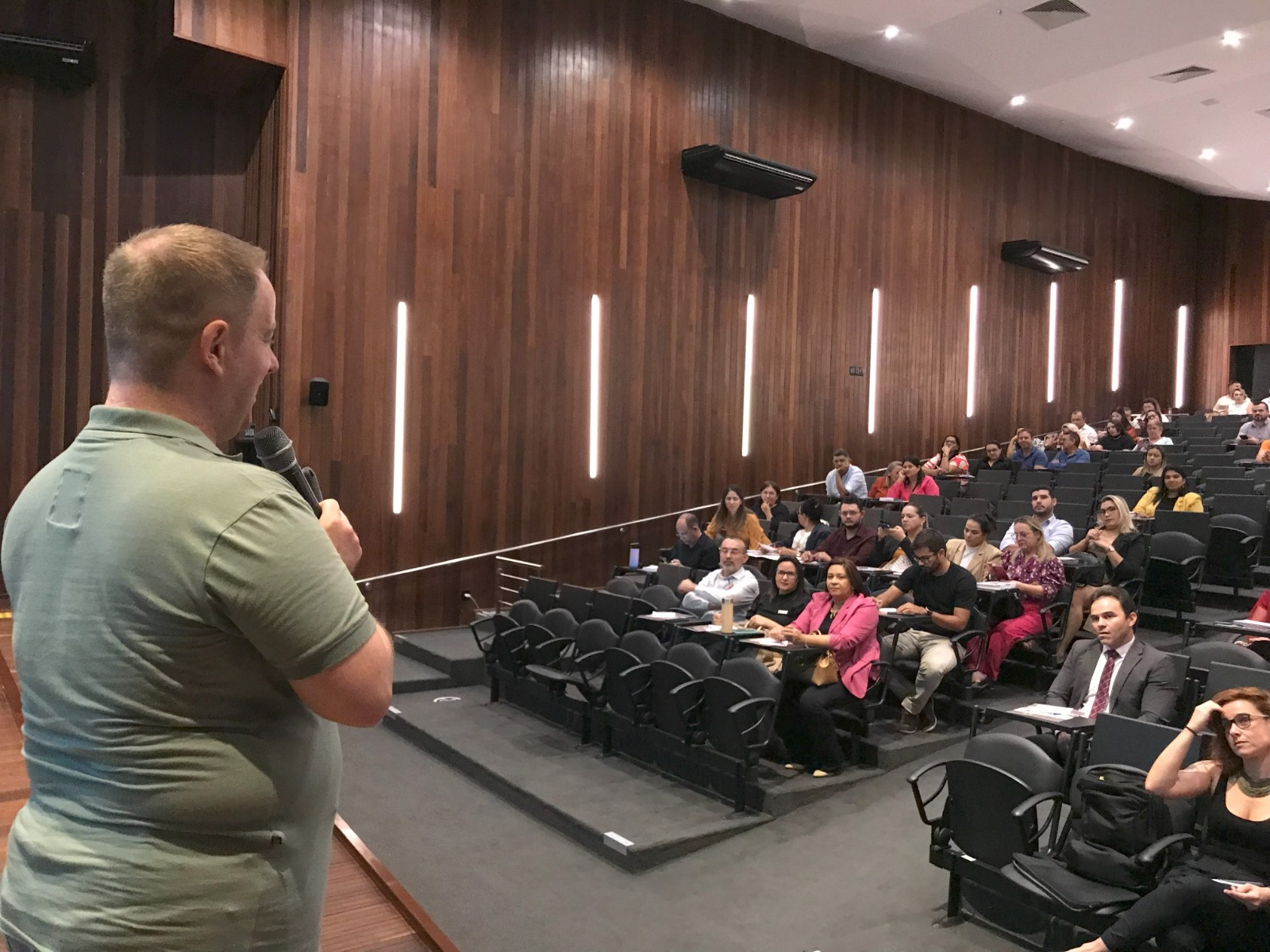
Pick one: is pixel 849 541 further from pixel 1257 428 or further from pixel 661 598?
pixel 1257 428

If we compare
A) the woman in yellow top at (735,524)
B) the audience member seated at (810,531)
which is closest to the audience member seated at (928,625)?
the audience member seated at (810,531)

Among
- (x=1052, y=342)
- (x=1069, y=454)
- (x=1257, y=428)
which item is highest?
(x=1052, y=342)

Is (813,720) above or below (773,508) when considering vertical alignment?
below

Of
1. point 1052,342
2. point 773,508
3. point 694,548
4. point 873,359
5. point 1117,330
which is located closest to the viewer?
point 694,548

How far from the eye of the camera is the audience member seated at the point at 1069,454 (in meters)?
9.24

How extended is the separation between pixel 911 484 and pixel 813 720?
481cm

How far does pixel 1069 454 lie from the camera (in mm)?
9328

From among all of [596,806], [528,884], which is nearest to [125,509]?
[528,884]

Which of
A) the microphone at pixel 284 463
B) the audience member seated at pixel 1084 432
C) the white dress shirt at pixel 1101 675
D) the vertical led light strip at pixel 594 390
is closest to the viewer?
the microphone at pixel 284 463

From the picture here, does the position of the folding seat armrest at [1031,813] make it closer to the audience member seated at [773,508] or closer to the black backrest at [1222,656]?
the black backrest at [1222,656]

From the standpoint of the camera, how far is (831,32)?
355 inches

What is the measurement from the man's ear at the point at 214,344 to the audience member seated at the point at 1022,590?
14.6ft

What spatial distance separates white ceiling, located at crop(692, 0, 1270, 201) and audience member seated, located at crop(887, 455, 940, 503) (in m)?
4.01

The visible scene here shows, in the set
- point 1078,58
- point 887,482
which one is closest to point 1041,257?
point 1078,58
